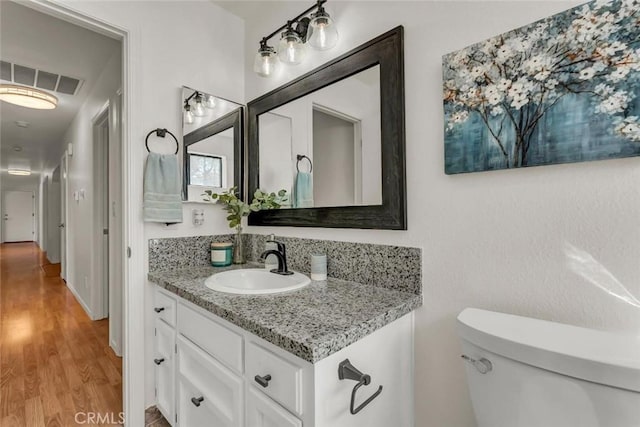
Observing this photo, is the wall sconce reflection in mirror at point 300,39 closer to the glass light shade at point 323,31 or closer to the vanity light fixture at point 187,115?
the glass light shade at point 323,31

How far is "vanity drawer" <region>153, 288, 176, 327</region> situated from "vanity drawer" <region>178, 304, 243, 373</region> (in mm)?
74

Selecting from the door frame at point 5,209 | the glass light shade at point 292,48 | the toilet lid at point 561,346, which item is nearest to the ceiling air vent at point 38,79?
the glass light shade at point 292,48

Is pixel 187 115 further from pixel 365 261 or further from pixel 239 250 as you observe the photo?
pixel 365 261

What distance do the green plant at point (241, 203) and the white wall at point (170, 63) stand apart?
0.31 feet

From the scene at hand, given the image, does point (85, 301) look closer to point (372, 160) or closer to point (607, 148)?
point (372, 160)

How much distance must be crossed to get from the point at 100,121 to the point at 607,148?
353cm

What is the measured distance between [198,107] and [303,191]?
0.80 metres

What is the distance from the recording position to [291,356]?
75cm

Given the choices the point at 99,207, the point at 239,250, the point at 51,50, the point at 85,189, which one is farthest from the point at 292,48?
the point at 85,189

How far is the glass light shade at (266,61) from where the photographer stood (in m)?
1.53

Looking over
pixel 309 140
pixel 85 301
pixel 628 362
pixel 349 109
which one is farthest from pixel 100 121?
pixel 628 362

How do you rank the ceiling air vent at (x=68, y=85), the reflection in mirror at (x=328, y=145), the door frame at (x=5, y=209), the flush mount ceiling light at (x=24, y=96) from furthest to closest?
the door frame at (x=5, y=209) < the ceiling air vent at (x=68, y=85) < the flush mount ceiling light at (x=24, y=96) < the reflection in mirror at (x=328, y=145)

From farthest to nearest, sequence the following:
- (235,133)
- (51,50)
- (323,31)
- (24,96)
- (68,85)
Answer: (68,85), (24,96), (51,50), (235,133), (323,31)

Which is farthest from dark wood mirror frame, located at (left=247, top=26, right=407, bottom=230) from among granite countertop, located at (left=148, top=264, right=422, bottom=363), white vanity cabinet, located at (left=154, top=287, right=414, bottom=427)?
white vanity cabinet, located at (left=154, top=287, right=414, bottom=427)
